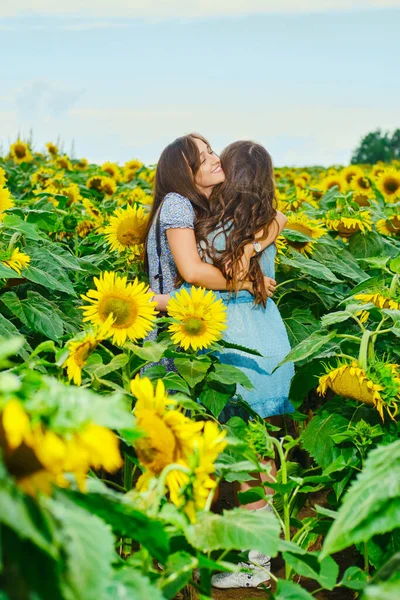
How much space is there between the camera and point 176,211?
3.09 m

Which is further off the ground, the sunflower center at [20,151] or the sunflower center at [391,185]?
the sunflower center at [20,151]

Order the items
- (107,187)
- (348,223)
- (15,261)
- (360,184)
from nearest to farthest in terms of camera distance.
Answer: (15,261) < (348,223) < (107,187) < (360,184)

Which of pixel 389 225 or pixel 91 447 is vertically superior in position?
pixel 91 447

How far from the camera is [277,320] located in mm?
3143

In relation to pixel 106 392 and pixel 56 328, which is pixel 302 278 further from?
pixel 106 392

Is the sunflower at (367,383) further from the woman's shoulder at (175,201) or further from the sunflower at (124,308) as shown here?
the woman's shoulder at (175,201)

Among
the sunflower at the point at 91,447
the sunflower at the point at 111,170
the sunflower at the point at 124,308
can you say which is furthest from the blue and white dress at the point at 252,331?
the sunflower at the point at 111,170

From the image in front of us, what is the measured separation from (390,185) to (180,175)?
269 cm

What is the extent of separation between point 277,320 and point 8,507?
242cm

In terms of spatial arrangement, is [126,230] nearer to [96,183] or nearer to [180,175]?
[180,175]

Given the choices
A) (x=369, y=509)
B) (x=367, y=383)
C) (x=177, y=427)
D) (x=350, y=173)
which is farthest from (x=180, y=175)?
(x=350, y=173)

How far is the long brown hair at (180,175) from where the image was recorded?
3189 mm

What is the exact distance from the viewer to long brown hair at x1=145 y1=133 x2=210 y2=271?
3189mm

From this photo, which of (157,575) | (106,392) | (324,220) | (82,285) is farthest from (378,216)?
(157,575)
